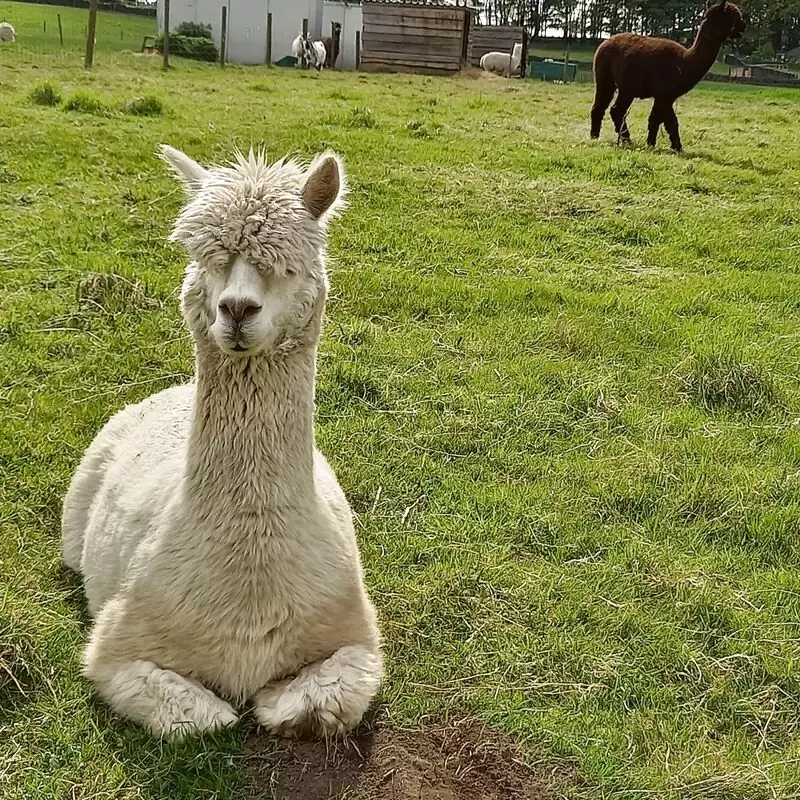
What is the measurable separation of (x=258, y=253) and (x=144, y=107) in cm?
1053

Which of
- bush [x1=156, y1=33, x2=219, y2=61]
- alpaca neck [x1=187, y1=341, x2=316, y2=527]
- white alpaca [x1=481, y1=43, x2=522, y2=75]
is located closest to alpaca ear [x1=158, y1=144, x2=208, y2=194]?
alpaca neck [x1=187, y1=341, x2=316, y2=527]

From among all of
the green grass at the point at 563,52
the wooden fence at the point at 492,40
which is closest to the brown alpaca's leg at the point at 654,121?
the wooden fence at the point at 492,40

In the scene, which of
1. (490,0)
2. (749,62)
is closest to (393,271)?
(749,62)

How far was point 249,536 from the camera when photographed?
111 inches

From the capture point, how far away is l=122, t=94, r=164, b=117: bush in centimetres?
1216

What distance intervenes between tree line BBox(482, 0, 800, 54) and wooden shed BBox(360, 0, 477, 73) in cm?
2965

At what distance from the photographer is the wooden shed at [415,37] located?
2762 centimetres

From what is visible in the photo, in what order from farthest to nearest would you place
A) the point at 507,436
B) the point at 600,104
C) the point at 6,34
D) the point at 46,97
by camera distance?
the point at 6,34, the point at 600,104, the point at 46,97, the point at 507,436

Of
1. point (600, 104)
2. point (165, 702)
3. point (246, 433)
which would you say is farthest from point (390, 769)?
point (600, 104)

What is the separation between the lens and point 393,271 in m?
7.31

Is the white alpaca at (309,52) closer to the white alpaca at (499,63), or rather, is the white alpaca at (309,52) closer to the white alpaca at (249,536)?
the white alpaca at (499,63)

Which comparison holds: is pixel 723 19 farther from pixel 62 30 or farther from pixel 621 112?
pixel 62 30

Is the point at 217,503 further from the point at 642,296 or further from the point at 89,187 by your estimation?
the point at 89,187

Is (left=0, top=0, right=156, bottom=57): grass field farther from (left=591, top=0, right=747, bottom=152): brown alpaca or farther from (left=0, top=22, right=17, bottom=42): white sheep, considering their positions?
(left=591, top=0, right=747, bottom=152): brown alpaca
